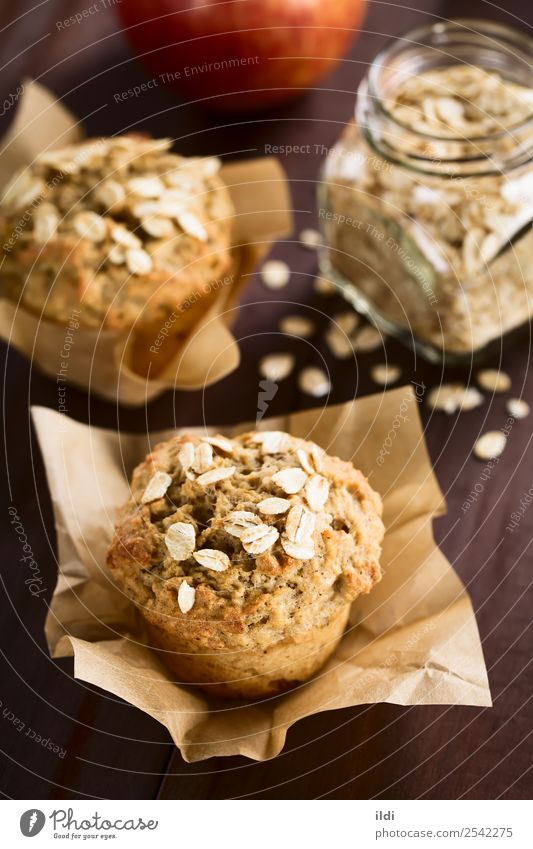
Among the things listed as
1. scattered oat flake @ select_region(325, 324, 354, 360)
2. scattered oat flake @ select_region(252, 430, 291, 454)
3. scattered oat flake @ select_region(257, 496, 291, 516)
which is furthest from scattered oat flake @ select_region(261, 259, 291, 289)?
scattered oat flake @ select_region(257, 496, 291, 516)

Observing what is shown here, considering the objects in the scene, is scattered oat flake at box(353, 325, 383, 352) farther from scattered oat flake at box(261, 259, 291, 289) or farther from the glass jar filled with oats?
scattered oat flake at box(261, 259, 291, 289)

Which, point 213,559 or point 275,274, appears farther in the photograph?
point 275,274

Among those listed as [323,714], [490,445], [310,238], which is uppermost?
[310,238]

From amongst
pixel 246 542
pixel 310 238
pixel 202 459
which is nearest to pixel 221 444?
pixel 202 459

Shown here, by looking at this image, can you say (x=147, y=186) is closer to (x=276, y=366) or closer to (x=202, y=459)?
(x=276, y=366)

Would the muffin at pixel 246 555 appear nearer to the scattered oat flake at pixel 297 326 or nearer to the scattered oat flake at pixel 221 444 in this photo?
the scattered oat flake at pixel 221 444
